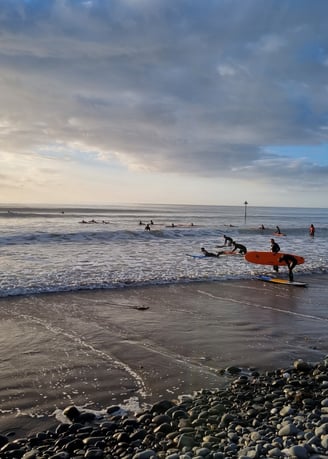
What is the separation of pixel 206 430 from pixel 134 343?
4.13 metres

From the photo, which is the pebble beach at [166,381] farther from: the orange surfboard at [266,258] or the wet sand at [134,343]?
the orange surfboard at [266,258]

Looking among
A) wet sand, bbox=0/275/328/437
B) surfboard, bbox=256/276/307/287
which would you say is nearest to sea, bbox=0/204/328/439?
wet sand, bbox=0/275/328/437

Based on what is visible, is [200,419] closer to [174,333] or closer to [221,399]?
[221,399]

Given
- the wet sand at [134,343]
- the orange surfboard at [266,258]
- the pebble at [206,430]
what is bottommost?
the wet sand at [134,343]

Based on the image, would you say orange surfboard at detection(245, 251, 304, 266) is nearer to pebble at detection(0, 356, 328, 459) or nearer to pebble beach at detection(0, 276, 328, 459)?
pebble beach at detection(0, 276, 328, 459)

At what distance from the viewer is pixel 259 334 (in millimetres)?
9609

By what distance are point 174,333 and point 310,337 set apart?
3.31m

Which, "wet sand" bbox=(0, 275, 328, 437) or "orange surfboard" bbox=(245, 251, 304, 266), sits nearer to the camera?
"wet sand" bbox=(0, 275, 328, 437)

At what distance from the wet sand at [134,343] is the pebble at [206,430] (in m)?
0.46

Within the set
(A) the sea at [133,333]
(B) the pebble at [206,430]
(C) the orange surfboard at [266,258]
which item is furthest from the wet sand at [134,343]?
(C) the orange surfboard at [266,258]

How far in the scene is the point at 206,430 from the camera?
4.93m

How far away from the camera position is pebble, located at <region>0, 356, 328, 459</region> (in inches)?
172

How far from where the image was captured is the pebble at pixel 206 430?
4359mm

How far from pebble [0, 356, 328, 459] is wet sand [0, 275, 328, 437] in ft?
1.49
